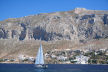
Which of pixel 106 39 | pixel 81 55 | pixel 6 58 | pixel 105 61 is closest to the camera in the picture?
pixel 105 61

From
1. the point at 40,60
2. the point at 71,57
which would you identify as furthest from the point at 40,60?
the point at 71,57

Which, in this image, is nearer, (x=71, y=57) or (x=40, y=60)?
(x=40, y=60)

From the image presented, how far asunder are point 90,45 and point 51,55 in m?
32.0

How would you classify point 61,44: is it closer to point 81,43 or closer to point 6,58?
point 81,43

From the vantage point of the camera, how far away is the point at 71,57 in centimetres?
16188

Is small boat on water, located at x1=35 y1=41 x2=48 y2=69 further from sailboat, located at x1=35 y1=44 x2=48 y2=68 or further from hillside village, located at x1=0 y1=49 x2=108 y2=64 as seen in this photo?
hillside village, located at x1=0 y1=49 x2=108 y2=64

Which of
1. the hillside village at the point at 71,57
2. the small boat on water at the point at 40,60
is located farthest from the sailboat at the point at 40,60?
the hillside village at the point at 71,57

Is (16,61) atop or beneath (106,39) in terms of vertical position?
beneath

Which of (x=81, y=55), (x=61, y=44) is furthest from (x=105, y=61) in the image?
(x=61, y=44)

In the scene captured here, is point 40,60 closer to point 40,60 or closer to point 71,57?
point 40,60

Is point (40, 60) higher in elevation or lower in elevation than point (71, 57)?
lower

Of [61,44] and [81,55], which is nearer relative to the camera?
[81,55]

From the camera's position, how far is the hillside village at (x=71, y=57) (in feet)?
505

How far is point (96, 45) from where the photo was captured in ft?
590
